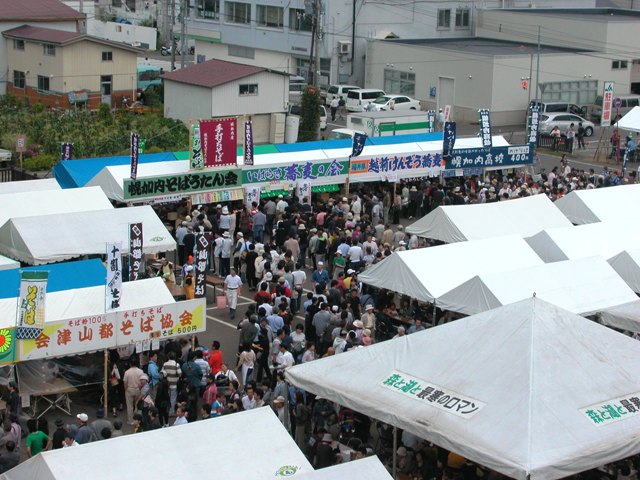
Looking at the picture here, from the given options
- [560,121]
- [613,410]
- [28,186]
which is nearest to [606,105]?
[560,121]

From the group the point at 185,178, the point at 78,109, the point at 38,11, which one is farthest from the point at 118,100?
the point at 185,178

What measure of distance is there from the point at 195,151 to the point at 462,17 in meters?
31.3

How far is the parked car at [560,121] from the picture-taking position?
38.6 metres

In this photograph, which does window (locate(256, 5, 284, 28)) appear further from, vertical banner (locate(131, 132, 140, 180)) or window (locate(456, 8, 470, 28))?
vertical banner (locate(131, 132, 140, 180))

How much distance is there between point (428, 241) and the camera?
2208cm

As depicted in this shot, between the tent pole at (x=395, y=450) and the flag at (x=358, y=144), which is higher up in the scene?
the flag at (x=358, y=144)

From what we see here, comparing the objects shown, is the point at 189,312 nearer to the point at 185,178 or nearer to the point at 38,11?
the point at 185,178

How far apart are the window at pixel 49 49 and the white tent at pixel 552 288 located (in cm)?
2635

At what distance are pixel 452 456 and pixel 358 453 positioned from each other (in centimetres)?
121

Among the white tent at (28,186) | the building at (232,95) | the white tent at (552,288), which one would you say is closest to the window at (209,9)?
the building at (232,95)

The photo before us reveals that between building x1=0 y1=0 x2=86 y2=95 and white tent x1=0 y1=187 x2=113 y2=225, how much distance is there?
2280 cm

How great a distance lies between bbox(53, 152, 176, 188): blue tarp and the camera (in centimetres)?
2338

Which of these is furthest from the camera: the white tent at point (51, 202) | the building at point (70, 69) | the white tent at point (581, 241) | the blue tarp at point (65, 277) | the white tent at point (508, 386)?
the building at point (70, 69)

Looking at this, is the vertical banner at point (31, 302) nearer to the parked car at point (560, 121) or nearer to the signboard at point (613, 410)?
the signboard at point (613, 410)
